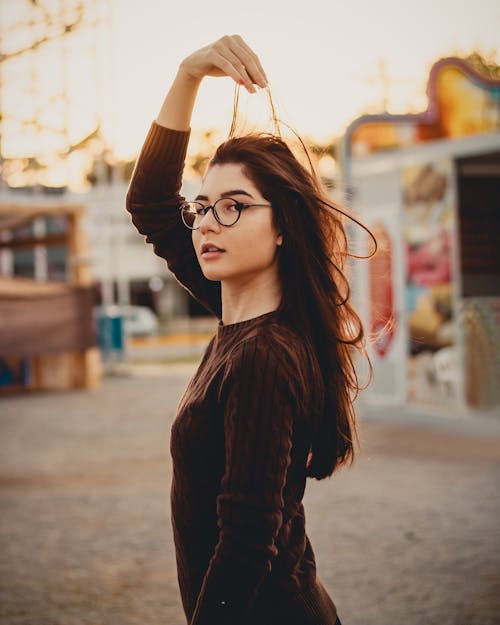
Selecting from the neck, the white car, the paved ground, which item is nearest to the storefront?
the paved ground

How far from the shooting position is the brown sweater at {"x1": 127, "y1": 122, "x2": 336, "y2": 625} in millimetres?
1479

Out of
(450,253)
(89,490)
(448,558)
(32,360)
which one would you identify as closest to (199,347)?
(32,360)

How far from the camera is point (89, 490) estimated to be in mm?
7070

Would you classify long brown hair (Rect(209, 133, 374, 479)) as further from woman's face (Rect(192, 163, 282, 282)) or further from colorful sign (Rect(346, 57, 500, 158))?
colorful sign (Rect(346, 57, 500, 158))

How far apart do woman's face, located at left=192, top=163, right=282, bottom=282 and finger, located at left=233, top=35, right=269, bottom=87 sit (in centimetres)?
17

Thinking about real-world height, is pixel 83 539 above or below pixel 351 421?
below

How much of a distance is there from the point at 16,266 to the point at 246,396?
52546mm

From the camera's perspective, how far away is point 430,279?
9.92 metres

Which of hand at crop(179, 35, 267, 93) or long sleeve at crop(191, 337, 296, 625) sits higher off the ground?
hand at crop(179, 35, 267, 93)

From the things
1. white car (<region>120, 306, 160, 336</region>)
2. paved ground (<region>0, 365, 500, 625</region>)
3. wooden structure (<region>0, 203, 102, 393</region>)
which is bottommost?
white car (<region>120, 306, 160, 336</region>)

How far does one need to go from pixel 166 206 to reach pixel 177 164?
12 cm

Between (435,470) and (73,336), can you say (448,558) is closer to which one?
(435,470)

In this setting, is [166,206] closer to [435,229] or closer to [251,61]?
[251,61]

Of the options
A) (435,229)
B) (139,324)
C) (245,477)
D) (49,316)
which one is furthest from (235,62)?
(139,324)
